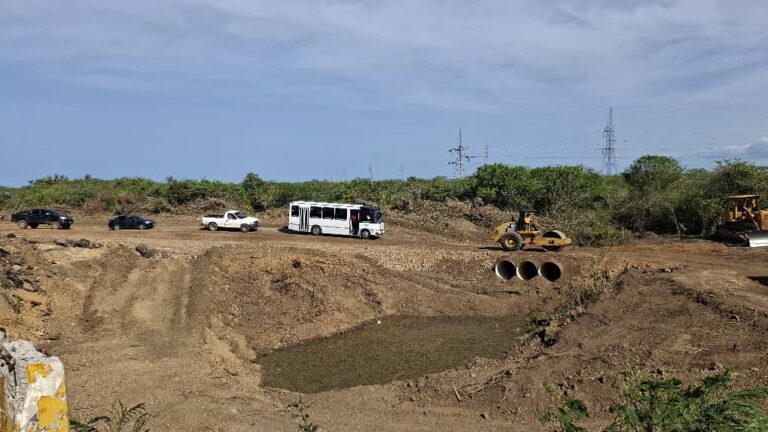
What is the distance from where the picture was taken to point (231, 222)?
3772 cm

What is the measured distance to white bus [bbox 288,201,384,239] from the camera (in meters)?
34.8

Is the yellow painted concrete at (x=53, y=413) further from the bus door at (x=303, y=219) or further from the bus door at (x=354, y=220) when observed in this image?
the bus door at (x=303, y=219)

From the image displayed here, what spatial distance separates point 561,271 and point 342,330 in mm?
10862

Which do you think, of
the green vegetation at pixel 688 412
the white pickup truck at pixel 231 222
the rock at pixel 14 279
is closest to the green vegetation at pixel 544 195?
the white pickup truck at pixel 231 222

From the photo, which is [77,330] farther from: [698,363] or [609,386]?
[698,363]

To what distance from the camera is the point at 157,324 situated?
1966 centimetres

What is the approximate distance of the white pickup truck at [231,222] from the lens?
3759cm

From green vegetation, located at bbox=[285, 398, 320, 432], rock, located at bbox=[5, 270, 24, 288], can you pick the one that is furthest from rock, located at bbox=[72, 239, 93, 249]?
green vegetation, located at bbox=[285, 398, 320, 432]

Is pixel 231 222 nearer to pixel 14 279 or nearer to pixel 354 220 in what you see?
pixel 354 220

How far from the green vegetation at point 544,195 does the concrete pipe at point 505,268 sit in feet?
29.9

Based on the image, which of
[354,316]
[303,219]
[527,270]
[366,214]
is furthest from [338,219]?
[354,316]

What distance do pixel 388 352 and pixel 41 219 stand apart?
29.2 meters

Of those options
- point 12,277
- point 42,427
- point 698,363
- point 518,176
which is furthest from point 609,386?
point 518,176

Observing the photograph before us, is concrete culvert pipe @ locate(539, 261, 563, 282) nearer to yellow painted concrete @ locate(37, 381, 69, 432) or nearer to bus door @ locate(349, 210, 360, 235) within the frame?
bus door @ locate(349, 210, 360, 235)
